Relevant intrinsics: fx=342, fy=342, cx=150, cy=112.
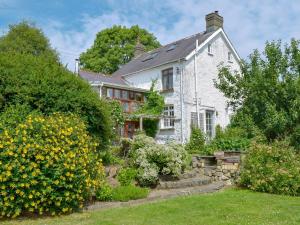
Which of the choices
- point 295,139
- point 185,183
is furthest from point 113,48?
point 185,183

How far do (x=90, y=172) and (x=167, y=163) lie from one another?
3.09 m

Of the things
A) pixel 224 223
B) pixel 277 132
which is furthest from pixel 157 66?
pixel 224 223

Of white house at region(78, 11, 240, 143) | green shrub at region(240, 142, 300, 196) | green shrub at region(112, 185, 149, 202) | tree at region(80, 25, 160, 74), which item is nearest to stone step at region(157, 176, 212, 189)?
green shrub at region(112, 185, 149, 202)

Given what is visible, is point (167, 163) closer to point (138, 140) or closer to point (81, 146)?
point (138, 140)

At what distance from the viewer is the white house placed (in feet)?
72.6

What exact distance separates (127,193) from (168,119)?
1457 centimetres

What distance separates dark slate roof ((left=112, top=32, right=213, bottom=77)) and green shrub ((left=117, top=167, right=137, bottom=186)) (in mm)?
13402

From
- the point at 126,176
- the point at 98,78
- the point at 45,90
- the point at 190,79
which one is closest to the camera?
the point at 45,90

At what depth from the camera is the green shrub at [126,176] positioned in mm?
9547

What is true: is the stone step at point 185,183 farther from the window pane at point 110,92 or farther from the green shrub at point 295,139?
the window pane at point 110,92

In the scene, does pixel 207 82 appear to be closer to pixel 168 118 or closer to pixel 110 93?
pixel 168 118

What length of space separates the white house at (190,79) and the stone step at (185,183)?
10.6 meters

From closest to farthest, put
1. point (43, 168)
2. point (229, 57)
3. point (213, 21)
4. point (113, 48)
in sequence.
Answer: point (43, 168)
point (213, 21)
point (229, 57)
point (113, 48)

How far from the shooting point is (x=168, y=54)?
81.9 ft
